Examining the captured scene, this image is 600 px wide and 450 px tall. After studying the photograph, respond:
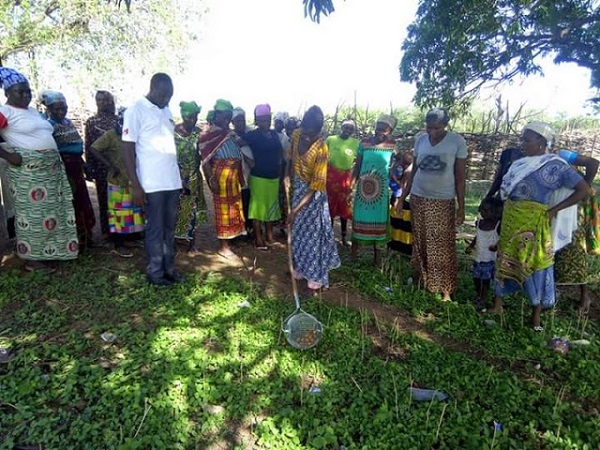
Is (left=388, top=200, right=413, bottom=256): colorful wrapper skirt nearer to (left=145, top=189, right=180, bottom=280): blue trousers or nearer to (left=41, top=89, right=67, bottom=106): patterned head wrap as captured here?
(left=145, top=189, right=180, bottom=280): blue trousers

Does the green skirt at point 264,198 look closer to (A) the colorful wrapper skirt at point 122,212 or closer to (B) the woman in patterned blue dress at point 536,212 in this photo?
A: (A) the colorful wrapper skirt at point 122,212

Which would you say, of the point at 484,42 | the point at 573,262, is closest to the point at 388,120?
Answer: the point at 573,262

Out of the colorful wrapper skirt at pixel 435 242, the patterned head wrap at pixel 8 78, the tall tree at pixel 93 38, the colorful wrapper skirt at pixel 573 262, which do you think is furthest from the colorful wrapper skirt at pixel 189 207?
the tall tree at pixel 93 38

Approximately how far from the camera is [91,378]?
2.63 meters

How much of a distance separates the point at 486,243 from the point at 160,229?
3.02 m

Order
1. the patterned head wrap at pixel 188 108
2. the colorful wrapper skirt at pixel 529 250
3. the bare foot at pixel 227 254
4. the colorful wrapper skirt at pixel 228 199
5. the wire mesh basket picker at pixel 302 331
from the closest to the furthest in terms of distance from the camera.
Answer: the wire mesh basket picker at pixel 302 331, the colorful wrapper skirt at pixel 529 250, the patterned head wrap at pixel 188 108, the colorful wrapper skirt at pixel 228 199, the bare foot at pixel 227 254

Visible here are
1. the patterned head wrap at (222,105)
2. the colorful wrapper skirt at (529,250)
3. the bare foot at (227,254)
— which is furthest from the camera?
the bare foot at (227,254)

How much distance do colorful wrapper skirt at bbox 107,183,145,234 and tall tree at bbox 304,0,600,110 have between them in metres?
7.13

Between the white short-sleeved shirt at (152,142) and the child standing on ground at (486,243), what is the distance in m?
2.85

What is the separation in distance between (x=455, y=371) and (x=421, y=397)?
0.42 metres

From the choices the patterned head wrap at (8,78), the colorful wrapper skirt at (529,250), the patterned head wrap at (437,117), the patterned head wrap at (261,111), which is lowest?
the colorful wrapper skirt at (529,250)

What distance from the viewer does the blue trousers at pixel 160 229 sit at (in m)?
3.72

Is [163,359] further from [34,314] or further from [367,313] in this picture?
[367,313]

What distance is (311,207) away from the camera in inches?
152
